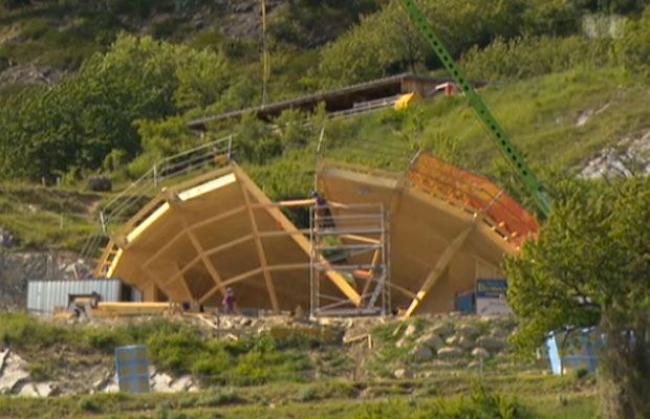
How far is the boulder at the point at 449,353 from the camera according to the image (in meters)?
49.3

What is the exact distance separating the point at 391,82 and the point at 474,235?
1472 inches

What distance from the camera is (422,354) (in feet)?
162

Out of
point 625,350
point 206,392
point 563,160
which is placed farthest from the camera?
point 563,160

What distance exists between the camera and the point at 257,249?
58.9 meters

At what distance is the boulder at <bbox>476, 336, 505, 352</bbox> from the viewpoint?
4948cm

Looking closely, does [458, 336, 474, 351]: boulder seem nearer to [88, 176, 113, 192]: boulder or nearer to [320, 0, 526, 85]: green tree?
[88, 176, 113, 192]: boulder

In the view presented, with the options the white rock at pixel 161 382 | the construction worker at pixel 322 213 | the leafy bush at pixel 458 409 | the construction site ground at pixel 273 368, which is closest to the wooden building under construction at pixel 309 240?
the construction worker at pixel 322 213

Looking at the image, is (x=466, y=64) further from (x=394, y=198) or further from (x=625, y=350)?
(x=625, y=350)

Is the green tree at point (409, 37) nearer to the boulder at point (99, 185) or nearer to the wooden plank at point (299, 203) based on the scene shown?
the boulder at point (99, 185)

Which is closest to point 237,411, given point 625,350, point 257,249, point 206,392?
point 206,392

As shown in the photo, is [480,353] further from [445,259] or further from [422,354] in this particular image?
[445,259]

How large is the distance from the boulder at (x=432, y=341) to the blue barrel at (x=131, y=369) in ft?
17.4

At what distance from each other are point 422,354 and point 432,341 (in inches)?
19.9

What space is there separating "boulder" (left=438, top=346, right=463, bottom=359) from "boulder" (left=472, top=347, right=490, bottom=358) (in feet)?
0.90
